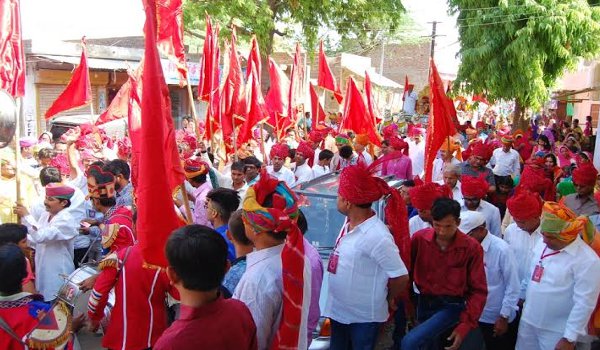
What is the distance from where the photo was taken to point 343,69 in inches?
1203

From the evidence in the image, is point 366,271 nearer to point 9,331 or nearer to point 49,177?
point 9,331

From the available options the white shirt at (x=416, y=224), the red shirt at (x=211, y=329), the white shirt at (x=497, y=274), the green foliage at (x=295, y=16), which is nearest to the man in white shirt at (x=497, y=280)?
the white shirt at (x=497, y=274)

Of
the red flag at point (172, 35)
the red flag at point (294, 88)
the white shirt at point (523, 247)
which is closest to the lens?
the white shirt at point (523, 247)

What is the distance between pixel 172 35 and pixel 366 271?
5422 mm

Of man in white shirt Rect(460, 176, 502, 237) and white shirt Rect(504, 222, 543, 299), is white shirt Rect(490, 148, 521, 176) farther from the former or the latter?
white shirt Rect(504, 222, 543, 299)

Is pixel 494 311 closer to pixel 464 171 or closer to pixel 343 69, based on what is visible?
pixel 464 171

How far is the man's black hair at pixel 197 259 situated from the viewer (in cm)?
233

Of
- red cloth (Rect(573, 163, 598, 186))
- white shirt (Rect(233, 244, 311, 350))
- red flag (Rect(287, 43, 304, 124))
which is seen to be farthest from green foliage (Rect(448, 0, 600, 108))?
white shirt (Rect(233, 244, 311, 350))

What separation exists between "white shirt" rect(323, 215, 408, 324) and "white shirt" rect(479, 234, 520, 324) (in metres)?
1.06

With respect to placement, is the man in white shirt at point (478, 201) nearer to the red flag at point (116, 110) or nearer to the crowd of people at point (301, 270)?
the crowd of people at point (301, 270)

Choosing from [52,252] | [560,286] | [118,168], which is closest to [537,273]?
[560,286]

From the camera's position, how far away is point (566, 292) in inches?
156

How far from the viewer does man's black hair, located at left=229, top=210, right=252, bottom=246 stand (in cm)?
321

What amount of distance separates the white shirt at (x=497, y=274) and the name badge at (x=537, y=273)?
0.22 m
